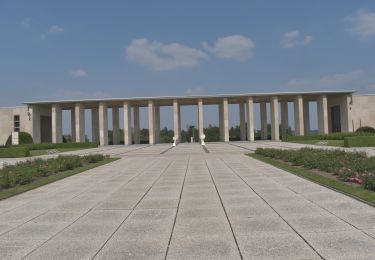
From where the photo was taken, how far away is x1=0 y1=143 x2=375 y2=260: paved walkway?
4875mm

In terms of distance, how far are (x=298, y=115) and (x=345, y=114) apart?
22.1 ft

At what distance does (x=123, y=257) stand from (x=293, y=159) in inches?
485

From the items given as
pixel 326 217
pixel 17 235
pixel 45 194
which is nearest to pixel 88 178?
pixel 45 194

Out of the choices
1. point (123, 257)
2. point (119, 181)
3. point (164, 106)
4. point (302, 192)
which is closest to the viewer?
point (123, 257)

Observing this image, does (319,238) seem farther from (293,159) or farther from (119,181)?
(293,159)

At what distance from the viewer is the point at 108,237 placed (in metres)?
5.63

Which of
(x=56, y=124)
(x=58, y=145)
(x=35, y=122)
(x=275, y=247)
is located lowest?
(x=275, y=247)

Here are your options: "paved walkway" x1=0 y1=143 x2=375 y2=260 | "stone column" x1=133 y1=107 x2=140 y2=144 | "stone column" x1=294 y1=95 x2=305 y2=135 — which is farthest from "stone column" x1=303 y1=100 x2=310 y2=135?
"paved walkway" x1=0 y1=143 x2=375 y2=260

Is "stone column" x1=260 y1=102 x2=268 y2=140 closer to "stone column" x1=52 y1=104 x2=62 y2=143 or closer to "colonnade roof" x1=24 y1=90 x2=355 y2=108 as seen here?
"colonnade roof" x1=24 y1=90 x2=355 y2=108

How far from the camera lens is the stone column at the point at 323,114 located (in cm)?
5289

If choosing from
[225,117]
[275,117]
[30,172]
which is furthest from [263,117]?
[30,172]

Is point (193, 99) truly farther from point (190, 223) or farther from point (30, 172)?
point (190, 223)

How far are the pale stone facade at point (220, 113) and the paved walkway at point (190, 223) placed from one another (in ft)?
144

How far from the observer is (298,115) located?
53375 millimetres
